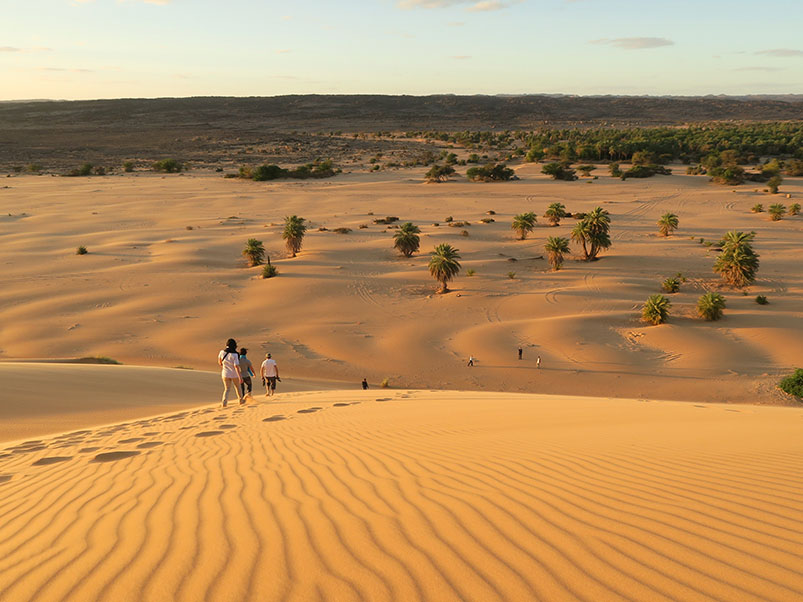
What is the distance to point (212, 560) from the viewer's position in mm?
3861

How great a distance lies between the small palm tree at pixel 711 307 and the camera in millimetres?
28659

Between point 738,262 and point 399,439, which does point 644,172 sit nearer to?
point 738,262

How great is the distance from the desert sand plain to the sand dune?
0.68 ft

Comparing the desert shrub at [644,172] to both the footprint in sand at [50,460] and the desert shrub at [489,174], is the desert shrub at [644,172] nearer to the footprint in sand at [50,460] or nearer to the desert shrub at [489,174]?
the desert shrub at [489,174]

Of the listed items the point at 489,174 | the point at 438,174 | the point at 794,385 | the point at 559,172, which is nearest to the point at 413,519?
the point at 794,385

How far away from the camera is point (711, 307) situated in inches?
1127

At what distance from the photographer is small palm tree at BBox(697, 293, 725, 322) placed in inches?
1128

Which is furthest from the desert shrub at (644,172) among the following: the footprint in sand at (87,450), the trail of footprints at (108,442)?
the footprint in sand at (87,450)

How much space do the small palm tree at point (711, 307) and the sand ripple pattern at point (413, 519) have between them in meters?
22.4

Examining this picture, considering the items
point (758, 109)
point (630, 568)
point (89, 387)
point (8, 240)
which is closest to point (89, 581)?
point (630, 568)

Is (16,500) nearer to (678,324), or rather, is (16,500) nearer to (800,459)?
(800,459)

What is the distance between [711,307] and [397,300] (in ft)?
51.2

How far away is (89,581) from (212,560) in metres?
0.70

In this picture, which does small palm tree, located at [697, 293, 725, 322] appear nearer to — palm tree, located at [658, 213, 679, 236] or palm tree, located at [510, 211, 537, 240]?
palm tree, located at [510, 211, 537, 240]
